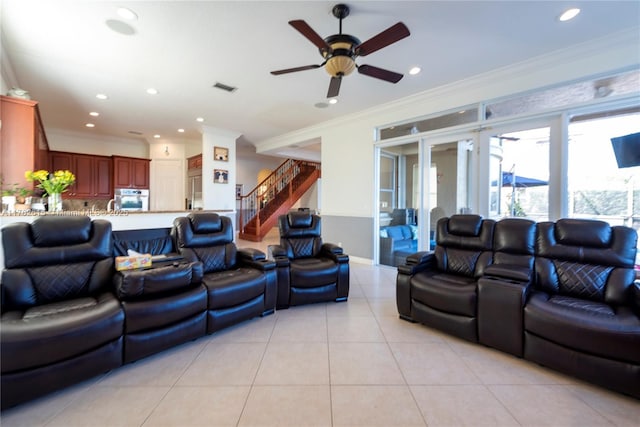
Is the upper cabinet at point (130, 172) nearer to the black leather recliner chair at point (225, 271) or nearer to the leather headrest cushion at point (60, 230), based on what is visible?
the black leather recliner chair at point (225, 271)

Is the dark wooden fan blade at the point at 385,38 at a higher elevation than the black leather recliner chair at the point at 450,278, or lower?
higher

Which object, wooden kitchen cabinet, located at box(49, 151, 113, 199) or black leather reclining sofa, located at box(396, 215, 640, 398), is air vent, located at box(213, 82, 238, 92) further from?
wooden kitchen cabinet, located at box(49, 151, 113, 199)

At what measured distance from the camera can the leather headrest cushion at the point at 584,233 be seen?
2.37m

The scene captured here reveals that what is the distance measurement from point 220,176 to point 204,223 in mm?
3945

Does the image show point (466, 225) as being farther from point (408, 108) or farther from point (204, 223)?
point (204, 223)

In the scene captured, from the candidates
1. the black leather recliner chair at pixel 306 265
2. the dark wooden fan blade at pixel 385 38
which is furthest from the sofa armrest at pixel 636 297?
the dark wooden fan blade at pixel 385 38

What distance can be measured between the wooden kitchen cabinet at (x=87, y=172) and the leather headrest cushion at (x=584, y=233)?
9062mm

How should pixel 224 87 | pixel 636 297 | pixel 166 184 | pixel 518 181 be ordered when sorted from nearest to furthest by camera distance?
pixel 636 297 → pixel 518 181 → pixel 224 87 → pixel 166 184

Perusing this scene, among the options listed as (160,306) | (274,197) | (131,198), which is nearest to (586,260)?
(160,306)

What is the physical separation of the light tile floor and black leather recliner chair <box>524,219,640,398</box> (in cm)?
18

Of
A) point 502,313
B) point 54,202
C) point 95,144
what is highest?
point 95,144

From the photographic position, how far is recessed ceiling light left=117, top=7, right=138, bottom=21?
2.51m

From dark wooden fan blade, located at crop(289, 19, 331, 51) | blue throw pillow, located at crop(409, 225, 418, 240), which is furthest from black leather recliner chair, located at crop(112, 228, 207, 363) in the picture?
blue throw pillow, located at crop(409, 225, 418, 240)

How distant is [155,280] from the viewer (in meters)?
2.20
